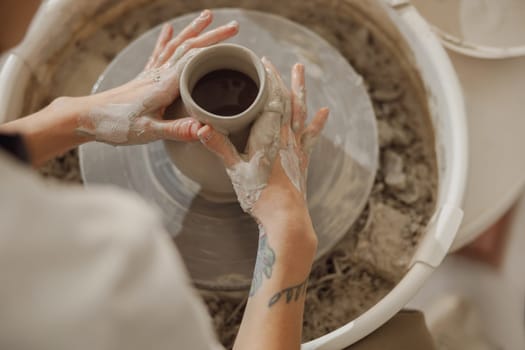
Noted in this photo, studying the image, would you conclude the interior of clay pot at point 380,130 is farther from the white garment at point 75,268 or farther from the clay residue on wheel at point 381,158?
the white garment at point 75,268

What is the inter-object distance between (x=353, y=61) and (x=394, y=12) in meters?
0.20

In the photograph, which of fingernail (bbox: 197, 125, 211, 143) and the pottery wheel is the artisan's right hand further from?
the pottery wheel

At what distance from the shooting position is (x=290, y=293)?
97cm

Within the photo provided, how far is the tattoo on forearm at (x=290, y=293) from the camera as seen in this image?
953 millimetres

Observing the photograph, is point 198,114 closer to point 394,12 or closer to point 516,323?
point 394,12

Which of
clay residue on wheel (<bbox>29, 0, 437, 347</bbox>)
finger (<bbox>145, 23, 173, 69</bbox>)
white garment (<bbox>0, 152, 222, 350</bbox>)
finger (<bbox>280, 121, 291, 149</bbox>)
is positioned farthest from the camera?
clay residue on wheel (<bbox>29, 0, 437, 347</bbox>)

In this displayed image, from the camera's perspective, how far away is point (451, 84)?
49.4 inches

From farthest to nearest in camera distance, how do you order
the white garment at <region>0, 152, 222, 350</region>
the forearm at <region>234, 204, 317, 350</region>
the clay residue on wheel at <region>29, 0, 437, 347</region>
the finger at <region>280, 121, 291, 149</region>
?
the clay residue on wheel at <region>29, 0, 437, 347</region> < the finger at <region>280, 121, 291, 149</region> < the forearm at <region>234, 204, 317, 350</region> < the white garment at <region>0, 152, 222, 350</region>

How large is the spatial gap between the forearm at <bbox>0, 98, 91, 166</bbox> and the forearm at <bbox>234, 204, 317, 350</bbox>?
400 mm

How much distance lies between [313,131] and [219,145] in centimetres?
24

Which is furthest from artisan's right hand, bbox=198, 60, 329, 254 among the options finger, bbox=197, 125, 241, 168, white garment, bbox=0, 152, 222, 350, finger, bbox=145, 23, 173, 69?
white garment, bbox=0, 152, 222, 350

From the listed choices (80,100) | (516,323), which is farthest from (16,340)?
(516,323)

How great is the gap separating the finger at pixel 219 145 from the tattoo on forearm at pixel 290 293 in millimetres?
234

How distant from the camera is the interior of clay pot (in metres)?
1.23
